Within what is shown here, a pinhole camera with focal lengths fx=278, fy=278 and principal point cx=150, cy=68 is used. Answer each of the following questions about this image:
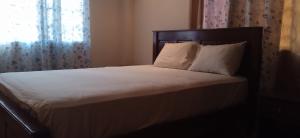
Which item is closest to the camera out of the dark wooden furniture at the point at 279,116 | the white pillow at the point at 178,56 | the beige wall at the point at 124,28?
the dark wooden furniture at the point at 279,116

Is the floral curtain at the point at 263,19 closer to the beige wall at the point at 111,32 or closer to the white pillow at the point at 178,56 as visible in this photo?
the white pillow at the point at 178,56

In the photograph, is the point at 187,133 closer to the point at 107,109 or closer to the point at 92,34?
the point at 107,109

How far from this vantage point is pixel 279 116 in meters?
2.16

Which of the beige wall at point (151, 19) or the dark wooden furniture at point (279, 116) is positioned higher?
the beige wall at point (151, 19)

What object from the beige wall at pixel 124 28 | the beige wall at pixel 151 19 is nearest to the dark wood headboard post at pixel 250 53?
the beige wall at pixel 151 19

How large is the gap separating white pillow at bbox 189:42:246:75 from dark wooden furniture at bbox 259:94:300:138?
41cm

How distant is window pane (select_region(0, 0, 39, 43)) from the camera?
11.2 ft

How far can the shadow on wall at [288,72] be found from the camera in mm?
2543

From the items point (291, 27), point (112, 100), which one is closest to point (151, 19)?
point (291, 27)

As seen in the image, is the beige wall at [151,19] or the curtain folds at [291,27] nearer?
the curtain folds at [291,27]

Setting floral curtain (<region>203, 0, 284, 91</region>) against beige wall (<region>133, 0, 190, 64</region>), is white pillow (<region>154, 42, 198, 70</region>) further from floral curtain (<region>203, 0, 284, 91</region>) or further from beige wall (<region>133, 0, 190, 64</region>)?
beige wall (<region>133, 0, 190, 64</region>)

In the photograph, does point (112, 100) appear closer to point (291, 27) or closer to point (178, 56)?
point (178, 56)

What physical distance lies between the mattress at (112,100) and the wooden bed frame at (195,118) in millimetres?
49

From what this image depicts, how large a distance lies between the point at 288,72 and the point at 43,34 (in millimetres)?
2951
